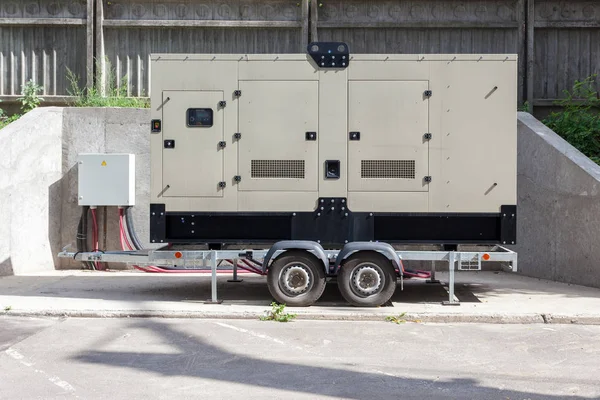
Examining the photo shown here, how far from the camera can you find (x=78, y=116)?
1459 centimetres

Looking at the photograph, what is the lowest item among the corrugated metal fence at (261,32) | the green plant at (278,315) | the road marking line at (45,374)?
the road marking line at (45,374)

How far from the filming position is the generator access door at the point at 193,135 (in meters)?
10.7

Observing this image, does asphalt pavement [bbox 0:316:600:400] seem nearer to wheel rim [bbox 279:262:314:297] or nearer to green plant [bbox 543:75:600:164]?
wheel rim [bbox 279:262:314:297]

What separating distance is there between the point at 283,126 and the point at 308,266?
1924mm

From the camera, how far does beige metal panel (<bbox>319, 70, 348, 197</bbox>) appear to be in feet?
34.9

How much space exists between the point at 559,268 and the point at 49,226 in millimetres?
8953

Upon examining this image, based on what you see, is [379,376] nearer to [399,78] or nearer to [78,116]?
[399,78]

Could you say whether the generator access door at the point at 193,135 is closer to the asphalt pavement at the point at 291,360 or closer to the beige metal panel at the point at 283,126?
the beige metal panel at the point at 283,126

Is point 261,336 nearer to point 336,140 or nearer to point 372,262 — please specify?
point 372,262

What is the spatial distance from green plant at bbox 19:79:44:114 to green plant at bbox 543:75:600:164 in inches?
395

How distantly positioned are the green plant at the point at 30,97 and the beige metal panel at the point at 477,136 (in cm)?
868


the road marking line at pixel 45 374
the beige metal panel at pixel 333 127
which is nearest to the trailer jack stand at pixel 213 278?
the beige metal panel at pixel 333 127

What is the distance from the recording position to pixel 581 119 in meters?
15.0

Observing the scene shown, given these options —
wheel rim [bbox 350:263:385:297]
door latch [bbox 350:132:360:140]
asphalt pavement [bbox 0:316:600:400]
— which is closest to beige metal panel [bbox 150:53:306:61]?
door latch [bbox 350:132:360:140]
